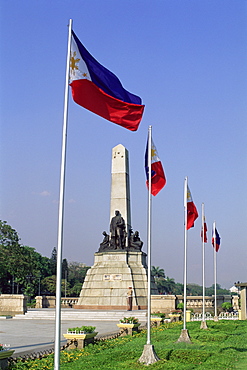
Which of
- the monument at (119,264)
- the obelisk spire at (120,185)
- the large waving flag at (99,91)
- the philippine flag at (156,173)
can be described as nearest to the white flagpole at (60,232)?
the large waving flag at (99,91)

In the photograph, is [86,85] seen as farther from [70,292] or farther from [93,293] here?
[70,292]

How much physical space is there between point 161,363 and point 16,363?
3.28 metres

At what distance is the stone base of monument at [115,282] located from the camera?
1256 inches

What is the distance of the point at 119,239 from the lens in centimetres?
3484

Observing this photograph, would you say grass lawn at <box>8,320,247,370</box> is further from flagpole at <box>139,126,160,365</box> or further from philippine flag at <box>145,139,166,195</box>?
philippine flag at <box>145,139,166,195</box>

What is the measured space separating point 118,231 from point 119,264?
8.12ft

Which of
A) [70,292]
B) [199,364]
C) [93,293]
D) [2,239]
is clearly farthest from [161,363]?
[70,292]

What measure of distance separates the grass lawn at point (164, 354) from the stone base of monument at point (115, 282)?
49.5 ft

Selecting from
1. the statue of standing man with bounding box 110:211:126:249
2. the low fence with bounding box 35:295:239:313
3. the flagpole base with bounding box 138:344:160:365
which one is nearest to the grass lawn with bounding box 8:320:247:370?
the flagpole base with bounding box 138:344:160:365

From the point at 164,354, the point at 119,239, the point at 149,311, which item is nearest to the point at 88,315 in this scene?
the point at 119,239

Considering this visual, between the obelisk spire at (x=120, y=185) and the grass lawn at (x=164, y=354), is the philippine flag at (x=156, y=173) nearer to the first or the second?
the grass lawn at (x=164, y=354)

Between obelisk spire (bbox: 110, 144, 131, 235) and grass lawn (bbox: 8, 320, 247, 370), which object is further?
obelisk spire (bbox: 110, 144, 131, 235)

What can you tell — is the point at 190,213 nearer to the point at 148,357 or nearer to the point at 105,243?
the point at 148,357

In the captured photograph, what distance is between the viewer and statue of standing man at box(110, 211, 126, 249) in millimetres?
34844
